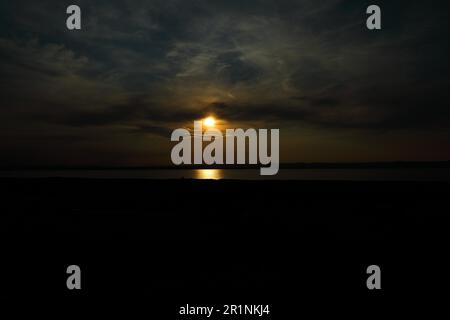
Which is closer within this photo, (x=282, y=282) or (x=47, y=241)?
(x=282, y=282)

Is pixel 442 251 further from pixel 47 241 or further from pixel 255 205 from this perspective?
pixel 47 241

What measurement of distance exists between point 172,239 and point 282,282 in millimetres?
4393

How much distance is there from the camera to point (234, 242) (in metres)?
9.63

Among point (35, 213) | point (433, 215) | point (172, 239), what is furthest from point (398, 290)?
point (35, 213)

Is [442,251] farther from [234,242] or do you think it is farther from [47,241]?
[47,241]

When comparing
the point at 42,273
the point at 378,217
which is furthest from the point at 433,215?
the point at 42,273

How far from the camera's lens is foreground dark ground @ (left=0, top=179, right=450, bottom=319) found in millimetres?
6133

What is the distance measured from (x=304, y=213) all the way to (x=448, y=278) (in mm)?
8003

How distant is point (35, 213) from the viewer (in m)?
14.5

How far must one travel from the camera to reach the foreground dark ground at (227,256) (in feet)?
20.1

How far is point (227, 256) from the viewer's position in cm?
835

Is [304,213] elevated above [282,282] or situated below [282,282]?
above

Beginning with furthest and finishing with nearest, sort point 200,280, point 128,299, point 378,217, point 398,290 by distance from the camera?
point 378,217 → point 200,280 → point 398,290 → point 128,299

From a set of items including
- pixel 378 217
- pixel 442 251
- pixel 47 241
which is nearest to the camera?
pixel 442 251
